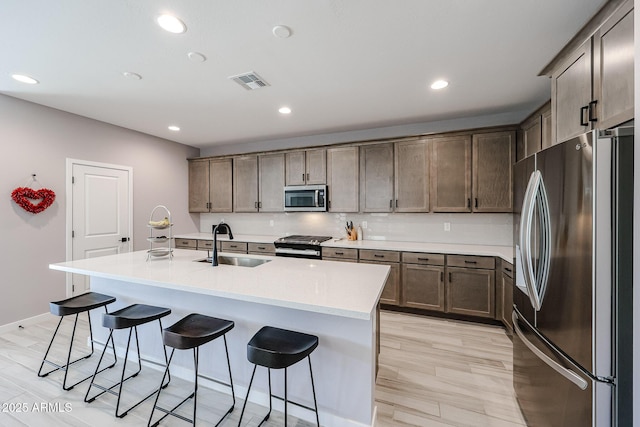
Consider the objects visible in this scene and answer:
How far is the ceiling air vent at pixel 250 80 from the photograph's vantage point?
2.52m

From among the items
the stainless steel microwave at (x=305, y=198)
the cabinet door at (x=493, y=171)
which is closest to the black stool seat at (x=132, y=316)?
the stainless steel microwave at (x=305, y=198)

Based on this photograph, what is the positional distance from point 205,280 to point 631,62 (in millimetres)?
2727

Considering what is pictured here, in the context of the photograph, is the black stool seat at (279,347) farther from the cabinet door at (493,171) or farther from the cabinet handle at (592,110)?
the cabinet door at (493,171)

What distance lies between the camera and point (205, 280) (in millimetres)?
1912

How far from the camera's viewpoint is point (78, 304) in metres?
2.21

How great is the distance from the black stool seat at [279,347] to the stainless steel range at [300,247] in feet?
7.15

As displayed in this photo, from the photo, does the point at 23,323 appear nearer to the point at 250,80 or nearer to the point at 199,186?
the point at 199,186

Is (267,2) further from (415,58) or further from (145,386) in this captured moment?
(145,386)

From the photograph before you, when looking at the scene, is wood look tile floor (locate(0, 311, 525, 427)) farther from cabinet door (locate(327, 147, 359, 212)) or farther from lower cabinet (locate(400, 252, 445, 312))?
cabinet door (locate(327, 147, 359, 212))

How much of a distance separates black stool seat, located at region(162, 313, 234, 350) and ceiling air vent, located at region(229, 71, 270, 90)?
2.13 meters

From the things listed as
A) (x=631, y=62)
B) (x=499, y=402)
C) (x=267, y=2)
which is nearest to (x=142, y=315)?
(x=267, y=2)

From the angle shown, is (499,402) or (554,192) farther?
(499,402)

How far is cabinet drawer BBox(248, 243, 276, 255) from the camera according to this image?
4.32m

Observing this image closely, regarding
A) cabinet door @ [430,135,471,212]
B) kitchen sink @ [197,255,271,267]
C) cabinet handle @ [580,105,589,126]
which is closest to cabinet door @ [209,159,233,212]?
kitchen sink @ [197,255,271,267]
